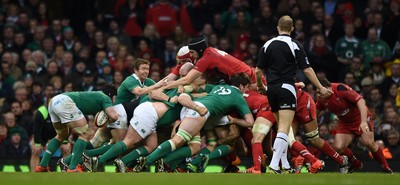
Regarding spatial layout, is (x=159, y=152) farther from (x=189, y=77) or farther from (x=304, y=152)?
(x=304, y=152)

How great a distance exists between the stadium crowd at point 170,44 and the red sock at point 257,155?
16.0 feet

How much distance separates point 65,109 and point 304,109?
145 inches

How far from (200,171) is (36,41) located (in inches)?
372

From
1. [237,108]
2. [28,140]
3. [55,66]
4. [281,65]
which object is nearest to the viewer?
[281,65]

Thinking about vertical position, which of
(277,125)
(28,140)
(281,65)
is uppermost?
(281,65)

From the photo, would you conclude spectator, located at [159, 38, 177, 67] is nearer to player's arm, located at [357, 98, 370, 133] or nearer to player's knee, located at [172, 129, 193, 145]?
player's arm, located at [357, 98, 370, 133]

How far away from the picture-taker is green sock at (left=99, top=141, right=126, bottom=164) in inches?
723

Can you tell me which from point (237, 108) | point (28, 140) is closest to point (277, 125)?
point (237, 108)

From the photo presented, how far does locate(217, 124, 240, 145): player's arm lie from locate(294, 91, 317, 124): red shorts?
943 millimetres

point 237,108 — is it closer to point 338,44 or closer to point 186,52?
point 186,52

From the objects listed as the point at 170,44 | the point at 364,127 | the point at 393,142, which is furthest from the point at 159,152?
the point at 170,44

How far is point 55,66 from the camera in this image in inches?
1008

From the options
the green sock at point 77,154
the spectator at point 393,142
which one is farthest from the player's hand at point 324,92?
the spectator at point 393,142

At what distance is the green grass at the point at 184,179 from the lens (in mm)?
14430
